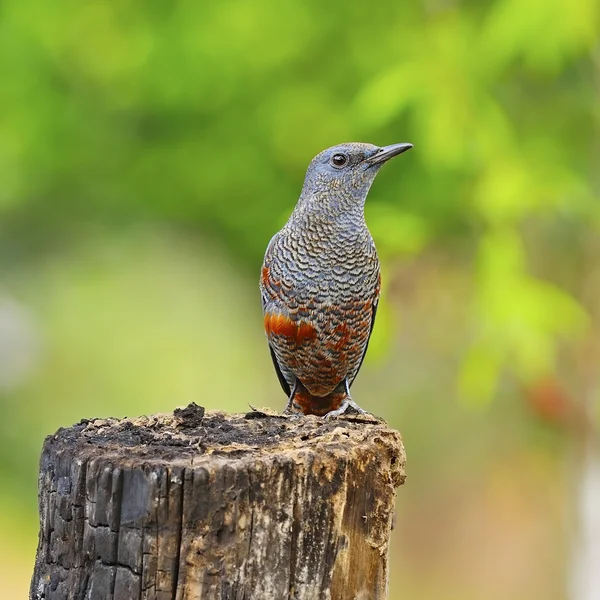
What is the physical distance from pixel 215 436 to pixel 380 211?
2190mm

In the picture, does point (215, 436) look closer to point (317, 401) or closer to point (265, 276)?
point (265, 276)

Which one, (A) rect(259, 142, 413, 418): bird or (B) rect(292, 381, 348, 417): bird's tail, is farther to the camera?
(B) rect(292, 381, 348, 417): bird's tail

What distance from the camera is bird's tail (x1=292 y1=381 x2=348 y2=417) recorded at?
15.0 ft

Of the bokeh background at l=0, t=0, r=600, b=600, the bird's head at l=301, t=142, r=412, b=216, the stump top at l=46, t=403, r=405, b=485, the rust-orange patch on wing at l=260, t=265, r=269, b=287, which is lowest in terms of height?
the stump top at l=46, t=403, r=405, b=485

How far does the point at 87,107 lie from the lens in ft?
19.9

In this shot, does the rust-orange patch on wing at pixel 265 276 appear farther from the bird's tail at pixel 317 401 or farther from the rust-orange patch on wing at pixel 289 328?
the bird's tail at pixel 317 401

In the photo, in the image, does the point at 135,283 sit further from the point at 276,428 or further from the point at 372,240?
the point at 276,428

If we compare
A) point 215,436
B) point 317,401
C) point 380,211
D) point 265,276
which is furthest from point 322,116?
point 215,436

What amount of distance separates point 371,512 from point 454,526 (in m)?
7.10

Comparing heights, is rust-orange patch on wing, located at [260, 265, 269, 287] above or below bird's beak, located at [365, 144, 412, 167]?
below

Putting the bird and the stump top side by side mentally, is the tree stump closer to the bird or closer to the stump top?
the stump top

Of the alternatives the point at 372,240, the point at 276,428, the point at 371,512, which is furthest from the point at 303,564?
the point at 372,240

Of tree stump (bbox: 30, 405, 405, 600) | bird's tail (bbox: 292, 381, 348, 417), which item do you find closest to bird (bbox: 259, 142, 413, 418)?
bird's tail (bbox: 292, 381, 348, 417)

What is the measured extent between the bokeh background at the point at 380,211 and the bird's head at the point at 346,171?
16.7 inches
